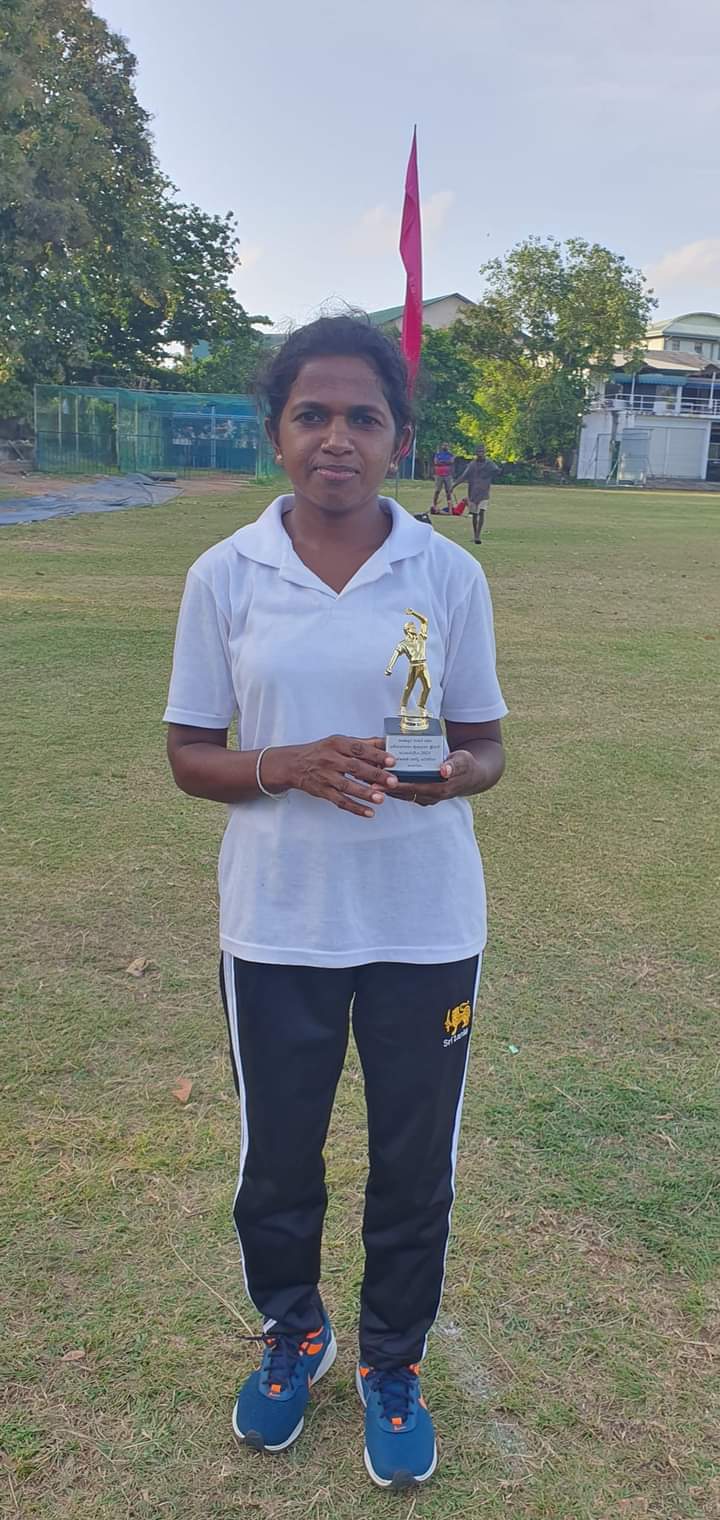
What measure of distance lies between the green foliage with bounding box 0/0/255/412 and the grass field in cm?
2234

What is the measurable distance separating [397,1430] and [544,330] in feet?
178

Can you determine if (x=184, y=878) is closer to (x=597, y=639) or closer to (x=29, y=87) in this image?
(x=597, y=639)

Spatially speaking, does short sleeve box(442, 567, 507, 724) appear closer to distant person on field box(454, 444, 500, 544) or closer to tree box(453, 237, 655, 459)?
distant person on field box(454, 444, 500, 544)

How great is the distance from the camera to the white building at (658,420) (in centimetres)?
5325

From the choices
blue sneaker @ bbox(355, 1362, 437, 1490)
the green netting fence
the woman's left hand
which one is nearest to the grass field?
blue sneaker @ bbox(355, 1362, 437, 1490)

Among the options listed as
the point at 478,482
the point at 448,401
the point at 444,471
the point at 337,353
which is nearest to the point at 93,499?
the point at 444,471

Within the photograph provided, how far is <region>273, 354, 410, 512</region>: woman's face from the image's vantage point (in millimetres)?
1797

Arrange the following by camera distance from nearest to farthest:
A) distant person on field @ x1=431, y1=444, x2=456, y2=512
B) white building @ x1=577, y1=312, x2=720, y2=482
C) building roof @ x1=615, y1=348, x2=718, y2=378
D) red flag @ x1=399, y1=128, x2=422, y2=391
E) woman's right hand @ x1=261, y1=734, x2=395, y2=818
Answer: woman's right hand @ x1=261, y1=734, x2=395, y2=818 < red flag @ x1=399, y1=128, x2=422, y2=391 < distant person on field @ x1=431, y1=444, x2=456, y2=512 < white building @ x1=577, y1=312, x2=720, y2=482 < building roof @ x1=615, y1=348, x2=718, y2=378

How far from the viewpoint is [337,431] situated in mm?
1793

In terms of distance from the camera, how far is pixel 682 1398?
6.94 ft

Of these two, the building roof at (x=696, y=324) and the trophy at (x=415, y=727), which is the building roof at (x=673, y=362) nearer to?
the building roof at (x=696, y=324)

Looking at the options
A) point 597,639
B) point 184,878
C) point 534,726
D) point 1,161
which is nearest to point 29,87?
point 1,161

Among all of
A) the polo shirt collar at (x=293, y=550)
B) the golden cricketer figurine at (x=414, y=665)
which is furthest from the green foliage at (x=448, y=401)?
the golden cricketer figurine at (x=414, y=665)

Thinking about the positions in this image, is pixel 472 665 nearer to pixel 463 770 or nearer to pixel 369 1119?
pixel 463 770
